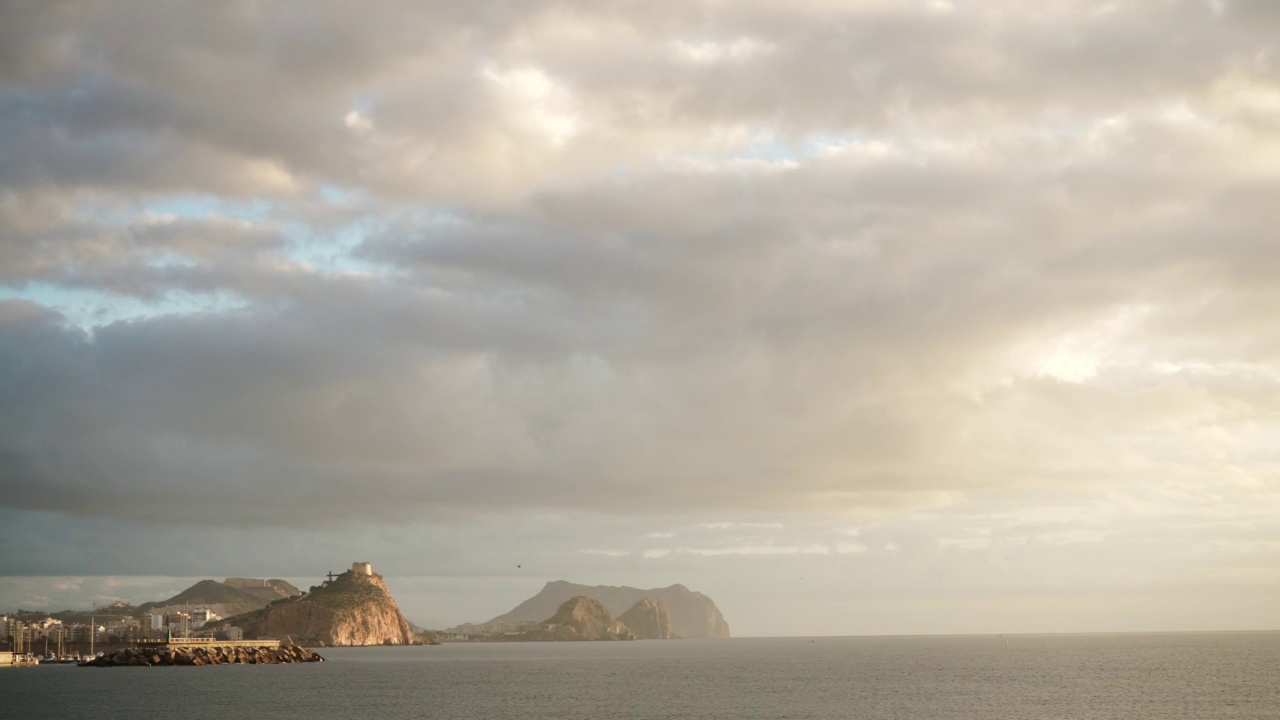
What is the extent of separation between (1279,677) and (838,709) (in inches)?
3921

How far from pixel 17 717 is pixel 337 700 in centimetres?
3734

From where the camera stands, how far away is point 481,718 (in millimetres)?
123188

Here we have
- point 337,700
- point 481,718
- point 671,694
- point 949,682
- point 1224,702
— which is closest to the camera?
point 481,718

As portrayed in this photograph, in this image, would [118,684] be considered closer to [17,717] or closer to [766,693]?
[17,717]

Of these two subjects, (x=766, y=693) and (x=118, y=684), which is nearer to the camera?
(x=766, y=693)

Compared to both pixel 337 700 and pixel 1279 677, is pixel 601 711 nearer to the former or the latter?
pixel 337 700

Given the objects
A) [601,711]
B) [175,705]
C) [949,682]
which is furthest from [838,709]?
[175,705]

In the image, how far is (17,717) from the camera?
416 ft

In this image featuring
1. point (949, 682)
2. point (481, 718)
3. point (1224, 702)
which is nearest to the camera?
point (481, 718)

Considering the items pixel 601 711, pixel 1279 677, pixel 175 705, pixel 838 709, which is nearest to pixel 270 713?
pixel 175 705

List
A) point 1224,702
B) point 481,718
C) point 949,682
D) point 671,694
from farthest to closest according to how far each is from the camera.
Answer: point 949,682 < point 671,694 < point 1224,702 < point 481,718

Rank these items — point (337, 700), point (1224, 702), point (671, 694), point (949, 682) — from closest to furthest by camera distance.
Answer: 1. point (1224, 702)
2. point (337, 700)
3. point (671, 694)
4. point (949, 682)

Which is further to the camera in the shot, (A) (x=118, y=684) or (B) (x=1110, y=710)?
(A) (x=118, y=684)

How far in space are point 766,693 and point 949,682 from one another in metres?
38.3
